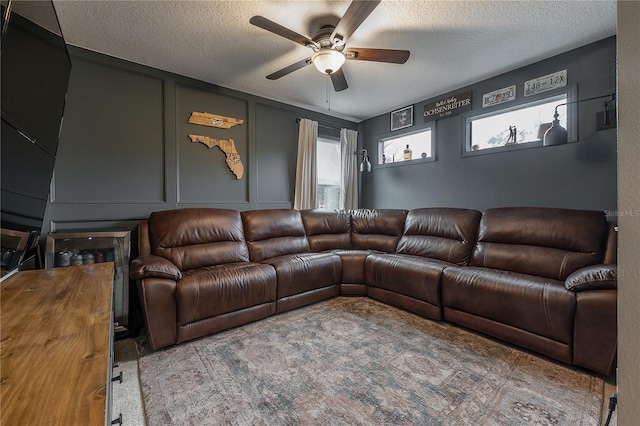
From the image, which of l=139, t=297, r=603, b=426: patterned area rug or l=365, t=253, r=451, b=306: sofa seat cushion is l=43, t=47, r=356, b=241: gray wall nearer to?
l=139, t=297, r=603, b=426: patterned area rug

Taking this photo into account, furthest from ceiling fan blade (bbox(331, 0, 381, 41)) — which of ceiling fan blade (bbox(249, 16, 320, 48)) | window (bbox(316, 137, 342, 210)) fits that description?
window (bbox(316, 137, 342, 210))

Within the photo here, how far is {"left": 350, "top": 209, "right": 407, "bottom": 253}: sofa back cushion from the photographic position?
12.0 ft

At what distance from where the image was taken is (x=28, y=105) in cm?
121

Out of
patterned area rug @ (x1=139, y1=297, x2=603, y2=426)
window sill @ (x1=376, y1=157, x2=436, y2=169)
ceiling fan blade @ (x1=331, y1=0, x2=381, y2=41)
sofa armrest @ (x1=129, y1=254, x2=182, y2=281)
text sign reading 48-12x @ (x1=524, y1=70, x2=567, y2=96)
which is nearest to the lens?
patterned area rug @ (x1=139, y1=297, x2=603, y2=426)

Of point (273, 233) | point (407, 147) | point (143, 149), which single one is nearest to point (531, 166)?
point (407, 147)

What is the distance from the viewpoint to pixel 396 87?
3502mm

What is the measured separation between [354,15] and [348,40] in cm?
78

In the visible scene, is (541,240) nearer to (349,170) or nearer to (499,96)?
(499,96)

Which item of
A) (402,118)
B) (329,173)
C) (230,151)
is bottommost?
(329,173)

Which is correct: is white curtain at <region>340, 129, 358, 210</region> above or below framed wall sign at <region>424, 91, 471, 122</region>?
below

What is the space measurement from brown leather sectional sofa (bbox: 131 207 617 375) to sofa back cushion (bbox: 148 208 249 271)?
10 mm

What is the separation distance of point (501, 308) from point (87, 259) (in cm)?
346

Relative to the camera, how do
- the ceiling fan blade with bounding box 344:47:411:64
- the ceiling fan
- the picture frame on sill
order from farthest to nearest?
the picture frame on sill
the ceiling fan blade with bounding box 344:47:411:64
the ceiling fan

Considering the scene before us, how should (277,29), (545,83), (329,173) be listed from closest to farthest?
1. (277,29)
2. (545,83)
3. (329,173)
